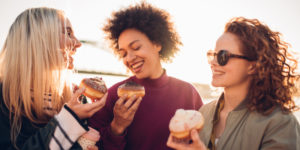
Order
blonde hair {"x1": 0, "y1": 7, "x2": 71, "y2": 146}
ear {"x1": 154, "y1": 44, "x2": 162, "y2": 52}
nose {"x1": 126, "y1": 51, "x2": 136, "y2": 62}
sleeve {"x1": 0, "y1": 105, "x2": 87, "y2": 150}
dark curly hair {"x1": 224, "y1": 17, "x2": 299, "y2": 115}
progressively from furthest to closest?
ear {"x1": 154, "y1": 44, "x2": 162, "y2": 52} < nose {"x1": 126, "y1": 51, "x2": 136, "y2": 62} < blonde hair {"x1": 0, "y1": 7, "x2": 71, "y2": 146} < dark curly hair {"x1": 224, "y1": 17, "x2": 299, "y2": 115} < sleeve {"x1": 0, "y1": 105, "x2": 87, "y2": 150}

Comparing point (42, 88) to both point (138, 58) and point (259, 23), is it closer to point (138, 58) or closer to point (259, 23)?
point (138, 58)

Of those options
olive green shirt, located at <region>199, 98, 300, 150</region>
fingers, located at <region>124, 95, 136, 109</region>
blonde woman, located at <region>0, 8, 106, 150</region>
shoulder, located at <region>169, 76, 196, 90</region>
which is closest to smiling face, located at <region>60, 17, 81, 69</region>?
blonde woman, located at <region>0, 8, 106, 150</region>

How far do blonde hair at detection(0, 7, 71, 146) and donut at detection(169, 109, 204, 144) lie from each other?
1507 mm

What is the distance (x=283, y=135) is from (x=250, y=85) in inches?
25.9

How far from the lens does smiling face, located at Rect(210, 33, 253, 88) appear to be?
223cm

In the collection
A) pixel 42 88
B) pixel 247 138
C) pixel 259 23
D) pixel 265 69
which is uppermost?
pixel 259 23

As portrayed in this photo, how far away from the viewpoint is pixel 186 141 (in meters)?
2.00

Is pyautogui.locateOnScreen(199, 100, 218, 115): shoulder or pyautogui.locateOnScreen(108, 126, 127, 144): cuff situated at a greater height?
pyautogui.locateOnScreen(199, 100, 218, 115): shoulder

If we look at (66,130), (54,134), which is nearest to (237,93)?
(66,130)

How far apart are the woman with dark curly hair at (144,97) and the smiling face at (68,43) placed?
660mm

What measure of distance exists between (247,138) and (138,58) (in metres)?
1.68

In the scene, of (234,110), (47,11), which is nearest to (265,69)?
(234,110)

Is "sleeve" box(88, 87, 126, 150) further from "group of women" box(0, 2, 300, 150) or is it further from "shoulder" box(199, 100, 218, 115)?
"shoulder" box(199, 100, 218, 115)

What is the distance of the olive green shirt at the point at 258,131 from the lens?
1.88 metres
